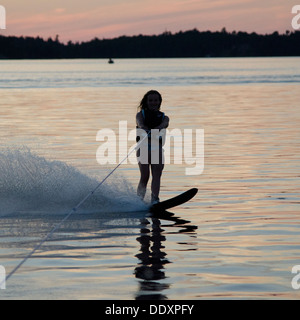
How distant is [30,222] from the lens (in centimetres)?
1052

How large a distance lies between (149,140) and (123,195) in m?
0.91

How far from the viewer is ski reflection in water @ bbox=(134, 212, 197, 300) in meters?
7.11

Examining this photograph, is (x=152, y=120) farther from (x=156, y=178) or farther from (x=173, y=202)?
(x=173, y=202)

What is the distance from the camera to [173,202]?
11.5 m

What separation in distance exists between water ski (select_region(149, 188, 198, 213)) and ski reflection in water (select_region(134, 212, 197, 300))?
20 centimetres

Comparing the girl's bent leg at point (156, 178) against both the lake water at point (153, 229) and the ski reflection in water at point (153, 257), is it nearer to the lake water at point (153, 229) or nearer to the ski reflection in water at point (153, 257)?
the lake water at point (153, 229)

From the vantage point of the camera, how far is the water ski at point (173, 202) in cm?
1132

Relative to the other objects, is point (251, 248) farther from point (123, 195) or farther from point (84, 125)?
point (84, 125)

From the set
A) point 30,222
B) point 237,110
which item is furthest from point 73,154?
point 237,110

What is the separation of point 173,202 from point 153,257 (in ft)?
10.2

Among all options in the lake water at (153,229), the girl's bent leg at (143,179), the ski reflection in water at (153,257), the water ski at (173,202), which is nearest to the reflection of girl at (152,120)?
the girl's bent leg at (143,179)
